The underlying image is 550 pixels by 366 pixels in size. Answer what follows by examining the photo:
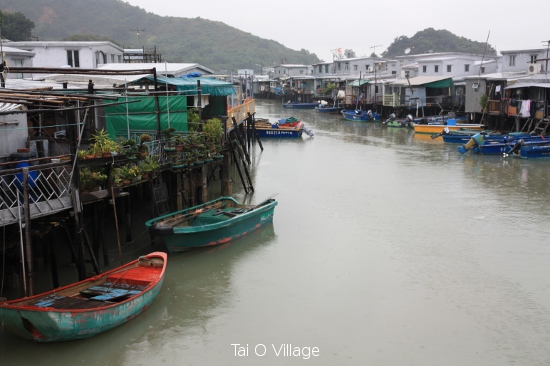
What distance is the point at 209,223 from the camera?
16.5m

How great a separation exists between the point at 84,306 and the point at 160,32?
14721cm

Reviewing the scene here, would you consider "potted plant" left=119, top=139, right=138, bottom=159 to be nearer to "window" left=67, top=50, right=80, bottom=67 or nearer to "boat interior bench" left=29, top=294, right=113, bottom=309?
"boat interior bench" left=29, top=294, right=113, bottom=309

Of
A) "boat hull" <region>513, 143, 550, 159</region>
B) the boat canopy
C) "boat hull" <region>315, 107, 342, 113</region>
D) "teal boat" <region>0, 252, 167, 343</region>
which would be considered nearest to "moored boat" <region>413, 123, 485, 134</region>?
"boat hull" <region>513, 143, 550, 159</region>

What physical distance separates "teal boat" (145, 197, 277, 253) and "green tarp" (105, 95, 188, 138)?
10.1 feet

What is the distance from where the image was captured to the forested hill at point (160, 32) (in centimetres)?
12471

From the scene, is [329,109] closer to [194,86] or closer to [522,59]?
[522,59]

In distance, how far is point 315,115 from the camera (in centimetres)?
6197

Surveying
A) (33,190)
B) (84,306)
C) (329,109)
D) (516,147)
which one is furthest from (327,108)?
(84,306)

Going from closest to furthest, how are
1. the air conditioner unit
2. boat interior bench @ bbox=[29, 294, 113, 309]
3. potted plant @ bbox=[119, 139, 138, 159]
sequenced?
boat interior bench @ bbox=[29, 294, 113, 309]
potted plant @ bbox=[119, 139, 138, 159]
the air conditioner unit

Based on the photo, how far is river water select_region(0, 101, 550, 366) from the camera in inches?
427

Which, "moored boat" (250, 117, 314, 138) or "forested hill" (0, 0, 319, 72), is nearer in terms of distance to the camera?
"moored boat" (250, 117, 314, 138)

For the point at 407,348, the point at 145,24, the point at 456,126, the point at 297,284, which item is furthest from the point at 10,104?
the point at 145,24

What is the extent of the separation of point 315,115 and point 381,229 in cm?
4445

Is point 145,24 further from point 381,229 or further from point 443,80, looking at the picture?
point 381,229
